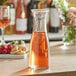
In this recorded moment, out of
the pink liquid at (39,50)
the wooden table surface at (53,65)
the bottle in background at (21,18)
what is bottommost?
the wooden table surface at (53,65)

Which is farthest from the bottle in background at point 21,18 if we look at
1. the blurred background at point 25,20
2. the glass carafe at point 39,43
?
the glass carafe at point 39,43

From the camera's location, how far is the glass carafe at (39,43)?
1.05 meters

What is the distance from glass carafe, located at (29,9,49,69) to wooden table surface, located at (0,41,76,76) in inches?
1.4

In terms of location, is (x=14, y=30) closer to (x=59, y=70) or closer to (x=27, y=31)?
(x=27, y=31)

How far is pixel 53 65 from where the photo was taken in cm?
111

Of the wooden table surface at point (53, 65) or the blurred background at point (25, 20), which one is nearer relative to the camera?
the wooden table surface at point (53, 65)

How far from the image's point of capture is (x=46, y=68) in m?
1.05

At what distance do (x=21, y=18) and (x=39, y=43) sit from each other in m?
1.39

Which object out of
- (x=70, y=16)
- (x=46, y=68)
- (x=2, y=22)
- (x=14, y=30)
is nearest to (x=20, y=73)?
(x=46, y=68)

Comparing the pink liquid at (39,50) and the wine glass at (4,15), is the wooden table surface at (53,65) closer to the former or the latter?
the pink liquid at (39,50)

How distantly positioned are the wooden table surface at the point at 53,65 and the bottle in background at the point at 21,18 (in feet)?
3.30

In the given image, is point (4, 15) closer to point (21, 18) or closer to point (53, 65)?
point (53, 65)

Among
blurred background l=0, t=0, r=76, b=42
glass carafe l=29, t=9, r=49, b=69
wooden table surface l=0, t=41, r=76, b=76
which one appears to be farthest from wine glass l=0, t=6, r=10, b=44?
blurred background l=0, t=0, r=76, b=42

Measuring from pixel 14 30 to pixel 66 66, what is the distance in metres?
1.43
